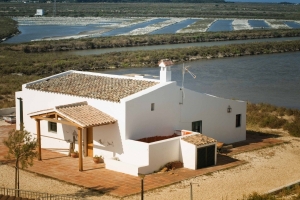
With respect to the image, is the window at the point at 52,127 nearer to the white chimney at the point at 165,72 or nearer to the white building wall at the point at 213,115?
the white chimney at the point at 165,72

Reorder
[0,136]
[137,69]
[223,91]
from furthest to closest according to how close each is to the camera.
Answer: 1. [137,69]
2. [223,91]
3. [0,136]

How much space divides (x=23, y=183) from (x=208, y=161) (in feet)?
20.1

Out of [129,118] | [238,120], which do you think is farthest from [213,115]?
[129,118]

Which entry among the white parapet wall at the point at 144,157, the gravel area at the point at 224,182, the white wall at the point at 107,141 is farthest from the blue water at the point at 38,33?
the gravel area at the point at 224,182

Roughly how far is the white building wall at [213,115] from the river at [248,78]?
41.3 feet

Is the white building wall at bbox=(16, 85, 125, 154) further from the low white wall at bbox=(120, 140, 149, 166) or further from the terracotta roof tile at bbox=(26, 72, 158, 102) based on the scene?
the low white wall at bbox=(120, 140, 149, 166)

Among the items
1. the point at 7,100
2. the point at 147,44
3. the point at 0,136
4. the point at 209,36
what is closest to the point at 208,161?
the point at 0,136

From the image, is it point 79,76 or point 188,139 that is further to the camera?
point 79,76

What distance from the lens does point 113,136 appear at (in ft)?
65.4

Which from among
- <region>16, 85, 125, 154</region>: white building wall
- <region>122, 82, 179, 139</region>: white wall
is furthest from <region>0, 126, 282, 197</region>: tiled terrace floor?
<region>122, 82, 179, 139</region>: white wall

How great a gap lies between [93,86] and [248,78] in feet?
91.7

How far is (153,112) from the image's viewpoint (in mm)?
20656

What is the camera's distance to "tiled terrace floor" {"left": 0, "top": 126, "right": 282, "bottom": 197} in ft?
57.0

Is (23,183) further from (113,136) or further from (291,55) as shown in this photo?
(291,55)
